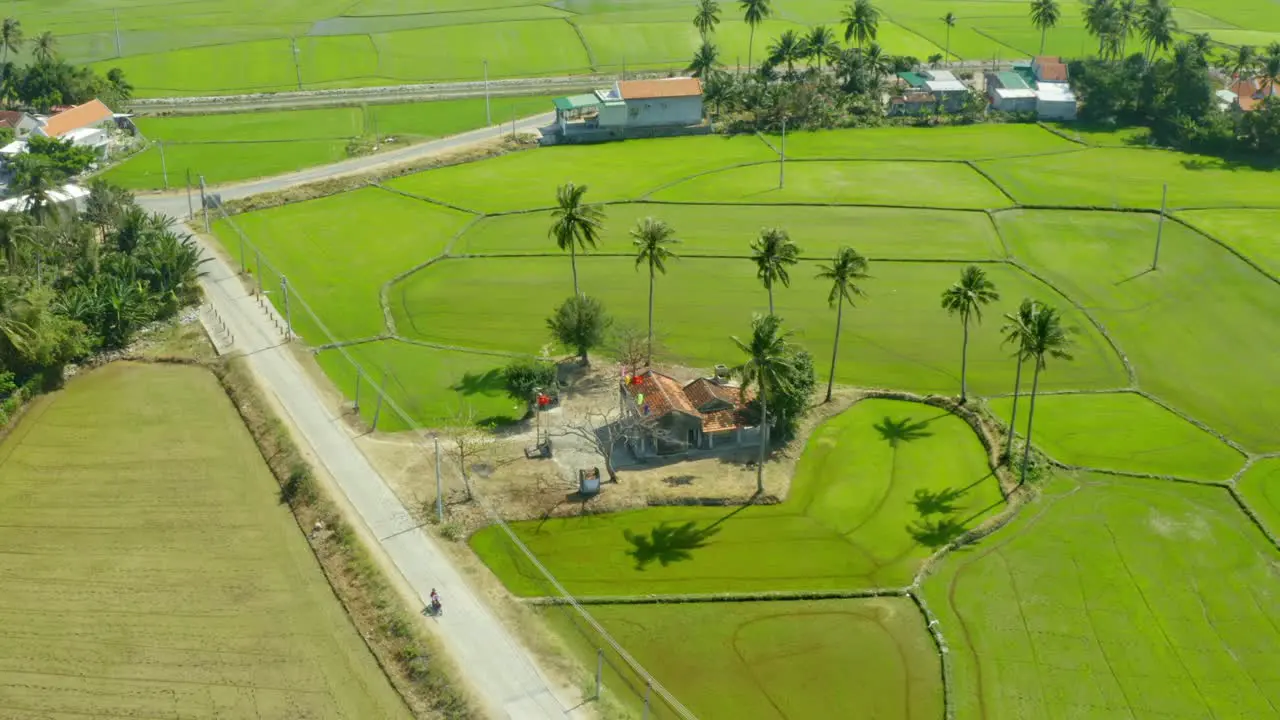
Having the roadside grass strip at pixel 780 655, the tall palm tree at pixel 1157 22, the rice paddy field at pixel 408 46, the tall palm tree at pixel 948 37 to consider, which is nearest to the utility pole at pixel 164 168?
the rice paddy field at pixel 408 46

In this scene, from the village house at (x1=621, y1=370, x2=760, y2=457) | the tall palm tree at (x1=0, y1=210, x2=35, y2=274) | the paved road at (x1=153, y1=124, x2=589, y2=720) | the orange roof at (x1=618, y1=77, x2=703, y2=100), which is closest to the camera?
the paved road at (x1=153, y1=124, x2=589, y2=720)

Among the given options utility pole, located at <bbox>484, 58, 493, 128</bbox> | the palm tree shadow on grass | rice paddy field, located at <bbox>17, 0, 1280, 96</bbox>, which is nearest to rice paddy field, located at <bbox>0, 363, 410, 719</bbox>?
the palm tree shadow on grass

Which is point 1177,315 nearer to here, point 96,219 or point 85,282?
point 85,282

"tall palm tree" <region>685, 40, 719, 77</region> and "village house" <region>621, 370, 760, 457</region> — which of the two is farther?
"tall palm tree" <region>685, 40, 719, 77</region>

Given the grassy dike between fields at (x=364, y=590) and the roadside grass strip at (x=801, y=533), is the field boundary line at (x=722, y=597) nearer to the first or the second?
the roadside grass strip at (x=801, y=533)

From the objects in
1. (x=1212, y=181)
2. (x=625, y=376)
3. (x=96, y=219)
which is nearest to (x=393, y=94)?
(x=96, y=219)

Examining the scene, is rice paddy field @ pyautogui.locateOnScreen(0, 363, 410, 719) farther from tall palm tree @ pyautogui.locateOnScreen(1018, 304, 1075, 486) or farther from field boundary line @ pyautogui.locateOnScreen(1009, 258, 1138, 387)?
field boundary line @ pyautogui.locateOnScreen(1009, 258, 1138, 387)
